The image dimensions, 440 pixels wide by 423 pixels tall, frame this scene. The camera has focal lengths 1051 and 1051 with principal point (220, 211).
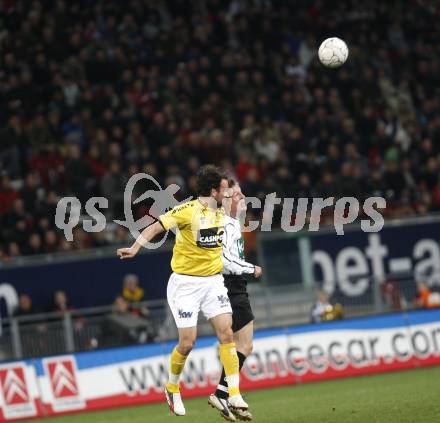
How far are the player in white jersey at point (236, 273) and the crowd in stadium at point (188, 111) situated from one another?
729cm

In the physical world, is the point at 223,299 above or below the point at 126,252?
below

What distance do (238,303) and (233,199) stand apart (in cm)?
111

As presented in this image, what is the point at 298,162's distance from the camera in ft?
68.0

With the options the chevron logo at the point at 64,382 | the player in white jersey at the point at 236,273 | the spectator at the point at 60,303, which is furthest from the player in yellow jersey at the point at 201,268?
the spectator at the point at 60,303

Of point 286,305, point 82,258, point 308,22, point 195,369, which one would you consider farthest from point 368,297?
point 308,22

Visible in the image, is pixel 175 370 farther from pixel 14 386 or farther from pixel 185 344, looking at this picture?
pixel 14 386

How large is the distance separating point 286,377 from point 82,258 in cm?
401

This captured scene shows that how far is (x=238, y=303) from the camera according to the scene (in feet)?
36.5

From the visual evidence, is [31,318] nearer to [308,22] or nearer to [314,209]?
[314,209]

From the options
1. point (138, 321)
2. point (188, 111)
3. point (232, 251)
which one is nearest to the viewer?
point (232, 251)

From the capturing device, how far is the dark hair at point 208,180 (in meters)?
10.3

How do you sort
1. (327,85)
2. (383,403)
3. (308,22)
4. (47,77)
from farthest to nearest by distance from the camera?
(308,22) → (327,85) → (47,77) → (383,403)

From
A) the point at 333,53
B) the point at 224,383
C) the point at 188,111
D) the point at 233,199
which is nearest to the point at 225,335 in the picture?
the point at 224,383

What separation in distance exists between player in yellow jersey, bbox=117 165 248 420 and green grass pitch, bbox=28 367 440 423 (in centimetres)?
A: 103
